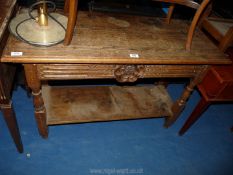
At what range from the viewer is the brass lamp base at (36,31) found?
0.95 m

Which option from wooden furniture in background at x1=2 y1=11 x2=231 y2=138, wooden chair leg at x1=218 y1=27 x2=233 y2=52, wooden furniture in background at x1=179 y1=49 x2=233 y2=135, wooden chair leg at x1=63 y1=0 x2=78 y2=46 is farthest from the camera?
wooden chair leg at x1=218 y1=27 x2=233 y2=52

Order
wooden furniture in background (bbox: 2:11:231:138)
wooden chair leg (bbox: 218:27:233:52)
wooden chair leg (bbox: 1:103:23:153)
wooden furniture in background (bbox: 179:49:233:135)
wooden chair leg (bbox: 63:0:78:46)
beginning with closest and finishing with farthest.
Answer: wooden chair leg (bbox: 63:0:78:46)
wooden furniture in background (bbox: 2:11:231:138)
wooden chair leg (bbox: 1:103:23:153)
wooden furniture in background (bbox: 179:49:233:135)
wooden chair leg (bbox: 218:27:233:52)

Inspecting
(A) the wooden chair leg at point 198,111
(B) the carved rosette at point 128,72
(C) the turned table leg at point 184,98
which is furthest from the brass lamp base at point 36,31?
(A) the wooden chair leg at point 198,111

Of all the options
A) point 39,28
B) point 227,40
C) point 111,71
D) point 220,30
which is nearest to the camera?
point 39,28

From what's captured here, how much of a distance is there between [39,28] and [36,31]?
24 millimetres

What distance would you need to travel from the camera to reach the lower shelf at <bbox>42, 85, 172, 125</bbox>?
1442 millimetres

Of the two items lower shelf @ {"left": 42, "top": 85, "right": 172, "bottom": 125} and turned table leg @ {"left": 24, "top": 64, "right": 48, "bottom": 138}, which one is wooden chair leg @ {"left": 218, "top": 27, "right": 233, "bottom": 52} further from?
turned table leg @ {"left": 24, "top": 64, "right": 48, "bottom": 138}

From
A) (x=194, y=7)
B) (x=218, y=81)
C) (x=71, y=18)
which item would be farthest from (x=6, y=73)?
(x=218, y=81)

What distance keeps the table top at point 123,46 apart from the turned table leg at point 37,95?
9cm

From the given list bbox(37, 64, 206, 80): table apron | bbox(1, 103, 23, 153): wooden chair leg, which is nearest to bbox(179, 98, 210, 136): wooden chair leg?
bbox(37, 64, 206, 80): table apron

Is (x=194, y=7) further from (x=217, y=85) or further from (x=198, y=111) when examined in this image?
(x=198, y=111)

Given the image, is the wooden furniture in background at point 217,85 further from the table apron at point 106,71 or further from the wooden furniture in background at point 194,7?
the wooden furniture in background at point 194,7

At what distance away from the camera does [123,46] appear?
1.07 m

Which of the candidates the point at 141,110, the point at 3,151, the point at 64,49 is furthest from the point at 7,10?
the point at 141,110
